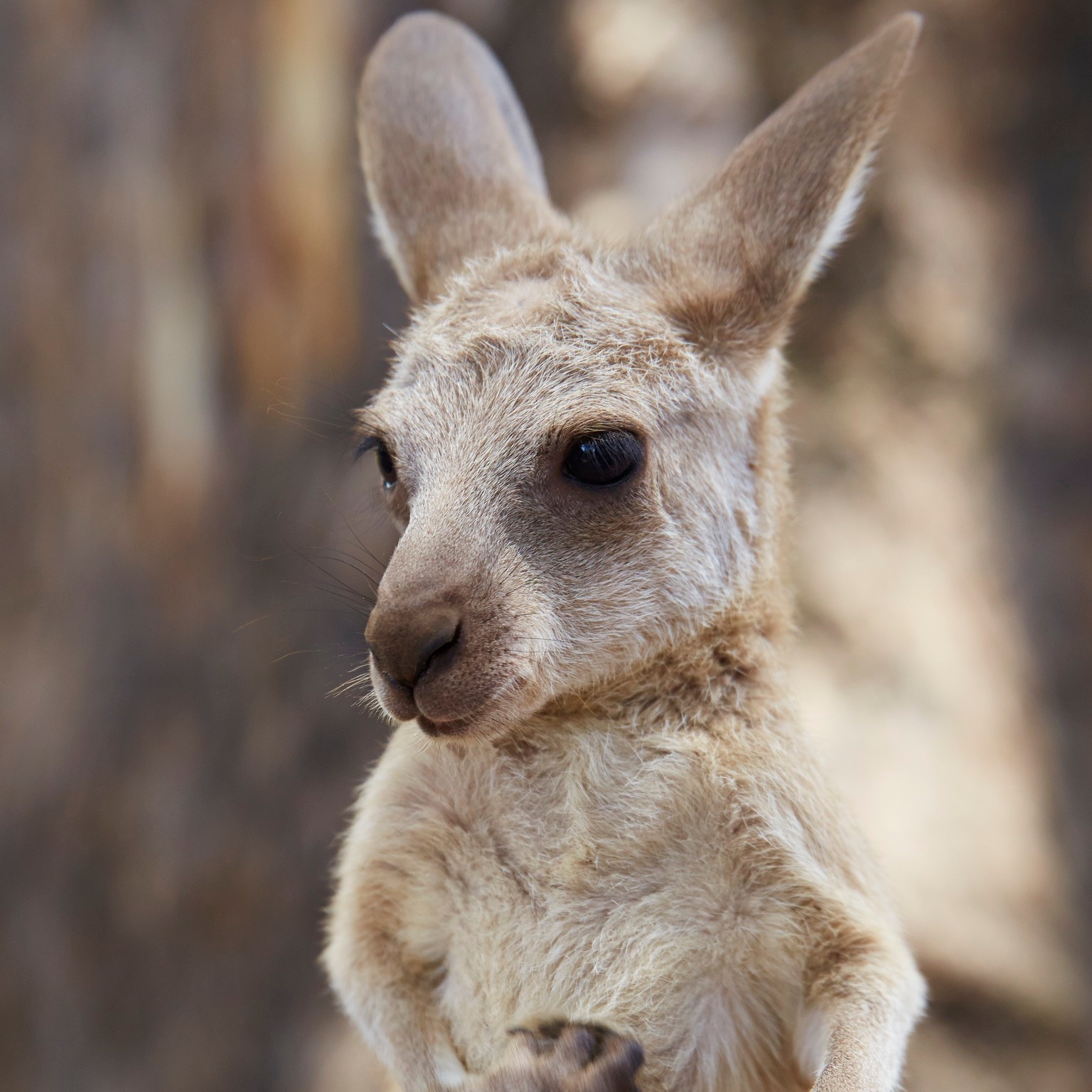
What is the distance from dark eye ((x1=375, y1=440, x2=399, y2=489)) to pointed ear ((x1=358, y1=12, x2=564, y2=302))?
1.06 feet

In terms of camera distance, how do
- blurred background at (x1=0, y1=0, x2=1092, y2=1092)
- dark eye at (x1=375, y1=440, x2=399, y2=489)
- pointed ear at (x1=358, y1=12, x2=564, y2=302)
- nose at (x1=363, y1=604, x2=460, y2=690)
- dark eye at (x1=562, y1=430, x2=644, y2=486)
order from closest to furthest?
nose at (x1=363, y1=604, x2=460, y2=690)
dark eye at (x1=562, y1=430, x2=644, y2=486)
dark eye at (x1=375, y1=440, x2=399, y2=489)
pointed ear at (x1=358, y1=12, x2=564, y2=302)
blurred background at (x1=0, y1=0, x2=1092, y2=1092)

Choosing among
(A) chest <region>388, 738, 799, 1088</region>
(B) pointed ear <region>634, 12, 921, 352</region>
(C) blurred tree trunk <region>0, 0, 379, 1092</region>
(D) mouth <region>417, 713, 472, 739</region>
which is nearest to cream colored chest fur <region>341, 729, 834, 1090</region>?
(A) chest <region>388, 738, 799, 1088</region>

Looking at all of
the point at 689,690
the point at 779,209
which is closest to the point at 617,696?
the point at 689,690

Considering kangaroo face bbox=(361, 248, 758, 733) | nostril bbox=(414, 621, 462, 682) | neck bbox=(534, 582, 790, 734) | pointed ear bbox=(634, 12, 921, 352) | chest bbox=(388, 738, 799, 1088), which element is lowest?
chest bbox=(388, 738, 799, 1088)

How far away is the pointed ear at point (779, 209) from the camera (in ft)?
5.26

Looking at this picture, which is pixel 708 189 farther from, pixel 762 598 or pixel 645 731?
pixel 645 731

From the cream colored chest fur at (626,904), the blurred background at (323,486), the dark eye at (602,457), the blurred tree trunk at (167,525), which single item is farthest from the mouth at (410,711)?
the blurred tree trunk at (167,525)

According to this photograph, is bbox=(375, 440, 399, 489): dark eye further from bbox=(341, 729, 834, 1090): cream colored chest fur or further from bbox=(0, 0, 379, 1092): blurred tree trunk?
bbox=(0, 0, 379, 1092): blurred tree trunk

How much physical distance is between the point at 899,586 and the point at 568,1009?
259 cm

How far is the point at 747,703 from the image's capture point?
1579 millimetres

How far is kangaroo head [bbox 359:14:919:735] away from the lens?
1.44 m

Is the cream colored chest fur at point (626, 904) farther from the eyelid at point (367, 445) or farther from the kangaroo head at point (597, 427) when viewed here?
the eyelid at point (367, 445)

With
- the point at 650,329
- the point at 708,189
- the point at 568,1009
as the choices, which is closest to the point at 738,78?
the point at 708,189

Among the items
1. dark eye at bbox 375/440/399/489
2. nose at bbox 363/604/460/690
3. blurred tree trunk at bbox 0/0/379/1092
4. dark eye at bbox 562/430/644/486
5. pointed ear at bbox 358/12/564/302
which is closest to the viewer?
nose at bbox 363/604/460/690
